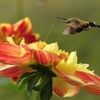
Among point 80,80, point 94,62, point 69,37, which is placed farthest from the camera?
point 69,37

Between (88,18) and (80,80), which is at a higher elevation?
(80,80)

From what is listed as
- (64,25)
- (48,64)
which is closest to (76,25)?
(48,64)

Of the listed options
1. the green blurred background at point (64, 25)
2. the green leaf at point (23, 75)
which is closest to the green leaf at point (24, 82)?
the green leaf at point (23, 75)

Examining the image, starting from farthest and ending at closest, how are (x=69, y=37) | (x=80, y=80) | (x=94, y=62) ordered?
(x=69, y=37)
(x=94, y=62)
(x=80, y=80)

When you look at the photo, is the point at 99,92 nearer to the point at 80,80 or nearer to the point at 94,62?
the point at 80,80

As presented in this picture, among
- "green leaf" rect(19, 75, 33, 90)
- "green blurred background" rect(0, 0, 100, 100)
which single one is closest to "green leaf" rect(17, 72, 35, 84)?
"green leaf" rect(19, 75, 33, 90)

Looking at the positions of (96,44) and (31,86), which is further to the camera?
(96,44)

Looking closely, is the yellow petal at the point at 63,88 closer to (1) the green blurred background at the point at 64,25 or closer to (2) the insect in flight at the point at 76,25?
(2) the insect in flight at the point at 76,25

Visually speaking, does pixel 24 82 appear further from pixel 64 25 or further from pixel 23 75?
pixel 64 25

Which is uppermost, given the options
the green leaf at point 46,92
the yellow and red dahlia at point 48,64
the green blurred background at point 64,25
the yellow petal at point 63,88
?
the yellow and red dahlia at point 48,64

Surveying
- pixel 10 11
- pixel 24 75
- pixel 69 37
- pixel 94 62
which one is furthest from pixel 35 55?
pixel 10 11
